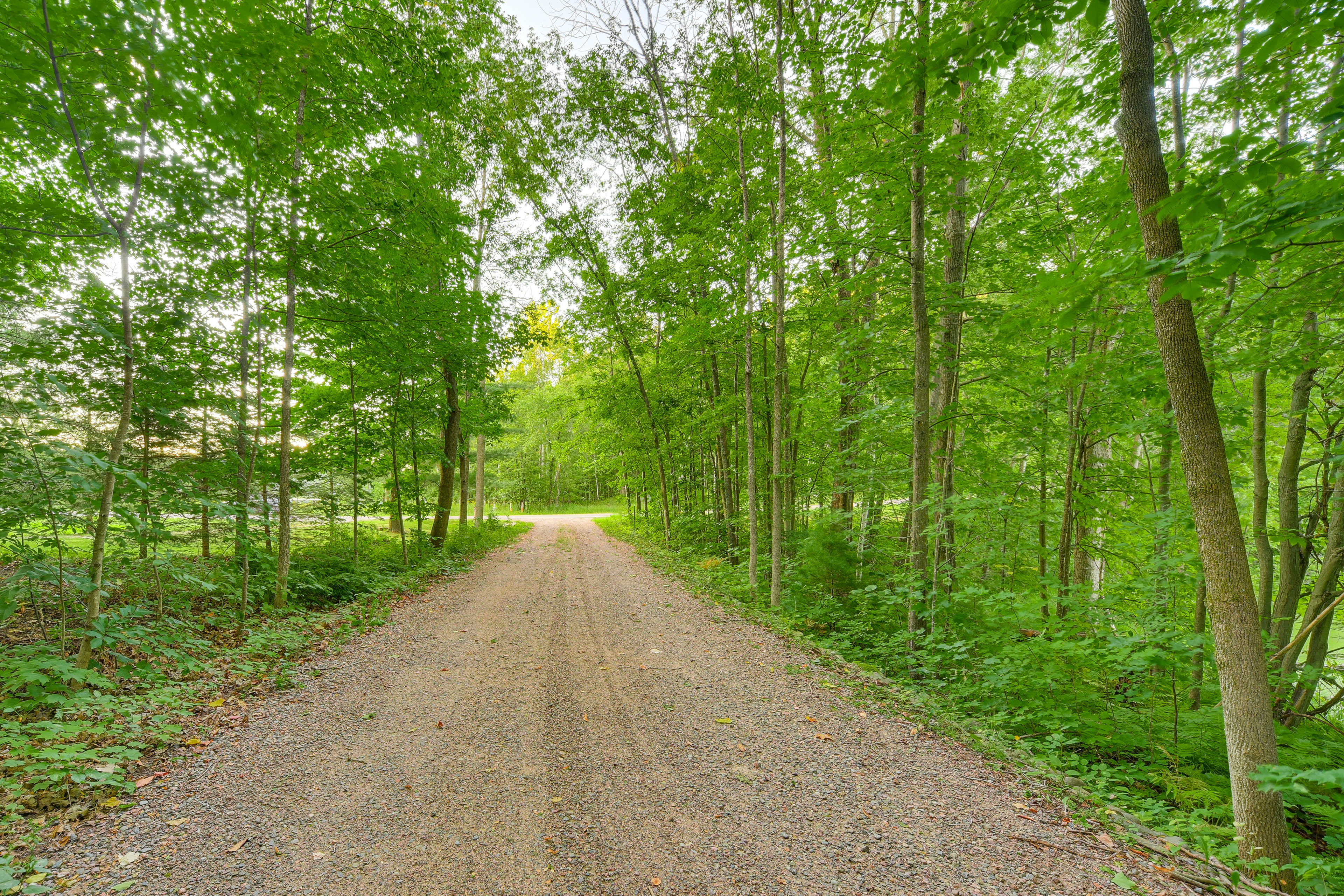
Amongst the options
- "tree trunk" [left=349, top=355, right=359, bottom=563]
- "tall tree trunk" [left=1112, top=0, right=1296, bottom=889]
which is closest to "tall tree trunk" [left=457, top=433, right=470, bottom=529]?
"tree trunk" [left=349, top=355, right=359, bottom=563]

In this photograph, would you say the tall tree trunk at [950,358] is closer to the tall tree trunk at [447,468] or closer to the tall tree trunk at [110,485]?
the tall tree trunk at [110,485]

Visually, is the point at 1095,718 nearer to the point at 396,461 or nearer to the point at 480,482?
the point at 396,461

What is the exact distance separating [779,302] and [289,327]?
7.82 m

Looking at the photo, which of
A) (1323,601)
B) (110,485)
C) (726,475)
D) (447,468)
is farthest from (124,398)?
(1323,601)

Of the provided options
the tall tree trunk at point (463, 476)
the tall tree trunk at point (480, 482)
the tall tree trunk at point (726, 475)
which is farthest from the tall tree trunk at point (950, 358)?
the tall tree trunk at point (480, 482)

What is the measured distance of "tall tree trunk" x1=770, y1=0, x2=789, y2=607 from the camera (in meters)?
7.66

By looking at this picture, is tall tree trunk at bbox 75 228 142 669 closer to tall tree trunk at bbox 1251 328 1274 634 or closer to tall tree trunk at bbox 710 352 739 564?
tall tree trunk at bbox 710 352 739 564

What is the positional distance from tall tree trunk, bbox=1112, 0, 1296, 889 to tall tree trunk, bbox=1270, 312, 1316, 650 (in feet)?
12.2

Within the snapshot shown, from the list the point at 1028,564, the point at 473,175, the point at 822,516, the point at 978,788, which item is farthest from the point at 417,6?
the point at 1028,564

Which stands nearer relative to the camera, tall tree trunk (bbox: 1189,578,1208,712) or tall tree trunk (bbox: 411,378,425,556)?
tall tree trunk (bbox: 1189,578,1208,712)

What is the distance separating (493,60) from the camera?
12.6 meters

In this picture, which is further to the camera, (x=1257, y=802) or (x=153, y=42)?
(x=153, y=42)

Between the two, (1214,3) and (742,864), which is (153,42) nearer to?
(742,864)

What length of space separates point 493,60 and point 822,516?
14361mm
